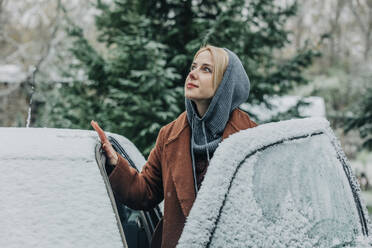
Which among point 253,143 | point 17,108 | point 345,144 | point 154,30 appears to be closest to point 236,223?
point 253,143

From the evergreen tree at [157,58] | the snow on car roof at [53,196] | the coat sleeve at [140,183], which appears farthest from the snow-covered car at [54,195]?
the evergreen tree at [157,58]

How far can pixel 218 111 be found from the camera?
1975mm

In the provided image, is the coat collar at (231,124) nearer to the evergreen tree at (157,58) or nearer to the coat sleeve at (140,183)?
the coat sleeve at (140,183)

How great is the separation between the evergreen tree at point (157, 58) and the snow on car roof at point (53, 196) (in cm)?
359

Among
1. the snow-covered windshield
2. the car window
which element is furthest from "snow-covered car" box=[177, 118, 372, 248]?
the car window

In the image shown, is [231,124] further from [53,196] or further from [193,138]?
[53,196]

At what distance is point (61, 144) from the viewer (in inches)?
67.2

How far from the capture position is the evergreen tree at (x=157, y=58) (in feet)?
17.7

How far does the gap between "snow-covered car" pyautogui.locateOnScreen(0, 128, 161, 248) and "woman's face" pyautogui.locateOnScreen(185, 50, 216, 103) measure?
0.52 metres

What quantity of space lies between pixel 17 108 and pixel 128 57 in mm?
12712

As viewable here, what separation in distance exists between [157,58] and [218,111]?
135 inches

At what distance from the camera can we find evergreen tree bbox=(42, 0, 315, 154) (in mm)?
5391

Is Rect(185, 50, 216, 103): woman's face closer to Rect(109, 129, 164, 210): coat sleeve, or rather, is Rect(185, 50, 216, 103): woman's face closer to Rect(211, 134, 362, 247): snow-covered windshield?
Rect(109, 129, 164, 210): coat sleeve

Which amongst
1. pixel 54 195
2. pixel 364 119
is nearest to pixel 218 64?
pixel 54 195
